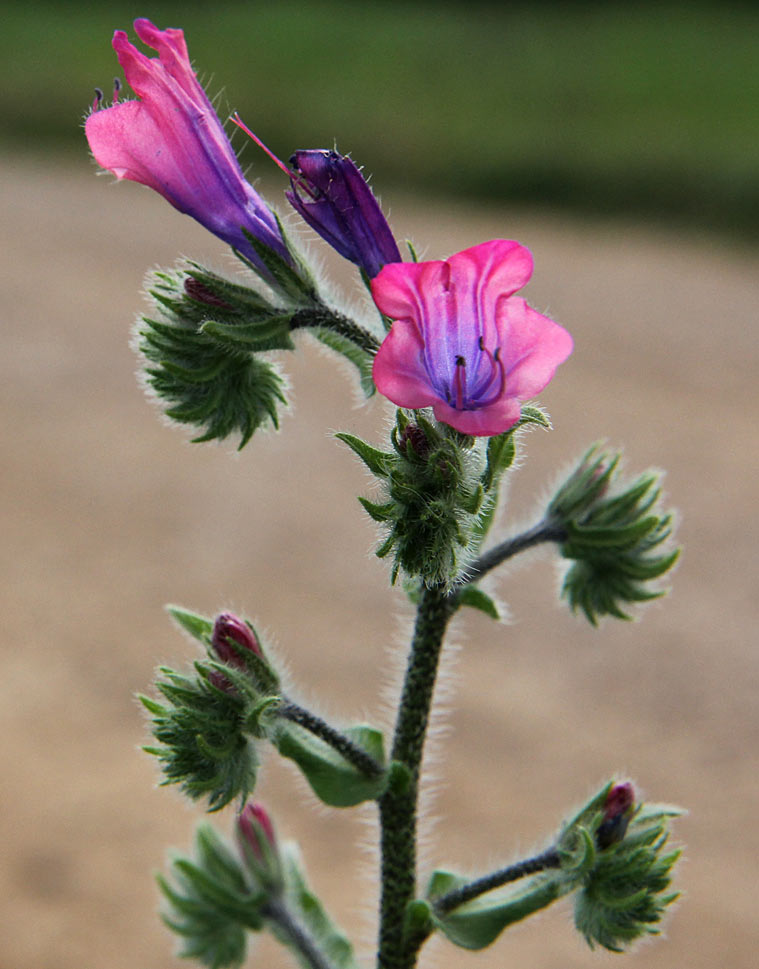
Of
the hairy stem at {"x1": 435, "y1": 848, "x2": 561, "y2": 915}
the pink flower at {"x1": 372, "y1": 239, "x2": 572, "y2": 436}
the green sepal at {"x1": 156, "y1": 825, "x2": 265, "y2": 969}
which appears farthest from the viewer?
the green sepal at {"x1": 156, "y1": 825, "x2": 265, "y2": 969}

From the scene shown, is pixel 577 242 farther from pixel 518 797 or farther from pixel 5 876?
pixel 5 876

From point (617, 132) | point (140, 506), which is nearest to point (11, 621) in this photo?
point (140, 506)

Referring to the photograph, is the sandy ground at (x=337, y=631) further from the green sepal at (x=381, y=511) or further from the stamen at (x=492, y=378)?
the stamen at (x=492, y=378)

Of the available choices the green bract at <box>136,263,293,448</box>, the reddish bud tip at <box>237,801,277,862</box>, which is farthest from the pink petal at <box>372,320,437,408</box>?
the reddish bud tip at <box>237,801,277,862</box>

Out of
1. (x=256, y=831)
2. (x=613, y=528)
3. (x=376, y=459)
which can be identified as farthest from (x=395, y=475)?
(x=256, y=831)

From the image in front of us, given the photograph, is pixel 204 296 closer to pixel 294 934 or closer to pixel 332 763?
pixel 332 763

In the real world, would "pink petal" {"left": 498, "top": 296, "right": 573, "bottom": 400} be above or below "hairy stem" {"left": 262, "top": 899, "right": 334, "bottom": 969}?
above

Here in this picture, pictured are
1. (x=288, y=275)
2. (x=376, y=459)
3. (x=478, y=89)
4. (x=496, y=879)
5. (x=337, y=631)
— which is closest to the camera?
(x=376, y=459)

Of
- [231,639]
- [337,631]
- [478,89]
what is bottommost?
[231,639]

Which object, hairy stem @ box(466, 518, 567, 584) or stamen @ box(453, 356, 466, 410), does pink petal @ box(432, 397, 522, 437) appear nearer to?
stamen @ box(453, 356, 466, 410)
